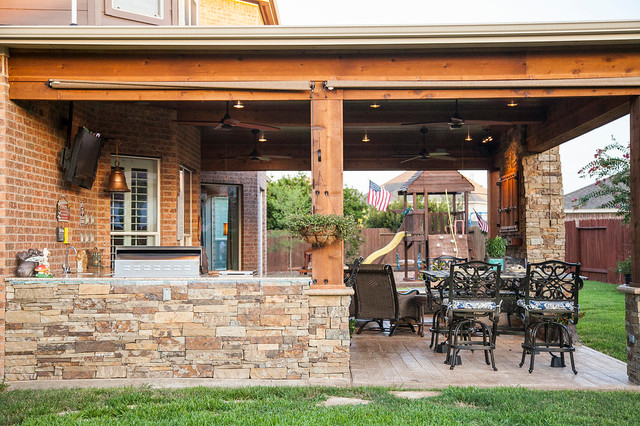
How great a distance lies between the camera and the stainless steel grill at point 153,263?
19.7 ft

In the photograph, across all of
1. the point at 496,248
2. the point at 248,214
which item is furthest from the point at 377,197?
the point at 496,248

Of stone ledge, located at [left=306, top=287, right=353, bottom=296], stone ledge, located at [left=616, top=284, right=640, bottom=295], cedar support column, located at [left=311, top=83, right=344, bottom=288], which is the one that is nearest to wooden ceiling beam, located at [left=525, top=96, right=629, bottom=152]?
stone ledge, located at [left=616, top=284, right=640, bottom=295]

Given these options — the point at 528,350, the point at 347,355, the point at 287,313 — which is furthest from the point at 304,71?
the point at 528,350

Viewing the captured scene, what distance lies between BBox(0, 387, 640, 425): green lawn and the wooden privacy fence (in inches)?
481

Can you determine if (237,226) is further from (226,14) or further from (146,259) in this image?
(146,259)

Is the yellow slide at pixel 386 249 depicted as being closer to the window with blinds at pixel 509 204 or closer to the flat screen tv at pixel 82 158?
the window with blinds at pixel 509 204

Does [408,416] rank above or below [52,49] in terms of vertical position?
below

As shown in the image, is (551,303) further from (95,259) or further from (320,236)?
(95,259)

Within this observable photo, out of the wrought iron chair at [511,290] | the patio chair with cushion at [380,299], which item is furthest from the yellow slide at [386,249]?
the patio chair with cushion at [380,299]

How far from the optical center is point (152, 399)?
5051 millimetres

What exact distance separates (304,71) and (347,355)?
9.57 ft

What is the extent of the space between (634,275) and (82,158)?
6113mm

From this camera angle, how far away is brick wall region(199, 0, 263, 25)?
39.7 feet

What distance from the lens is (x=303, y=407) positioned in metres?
4.77
